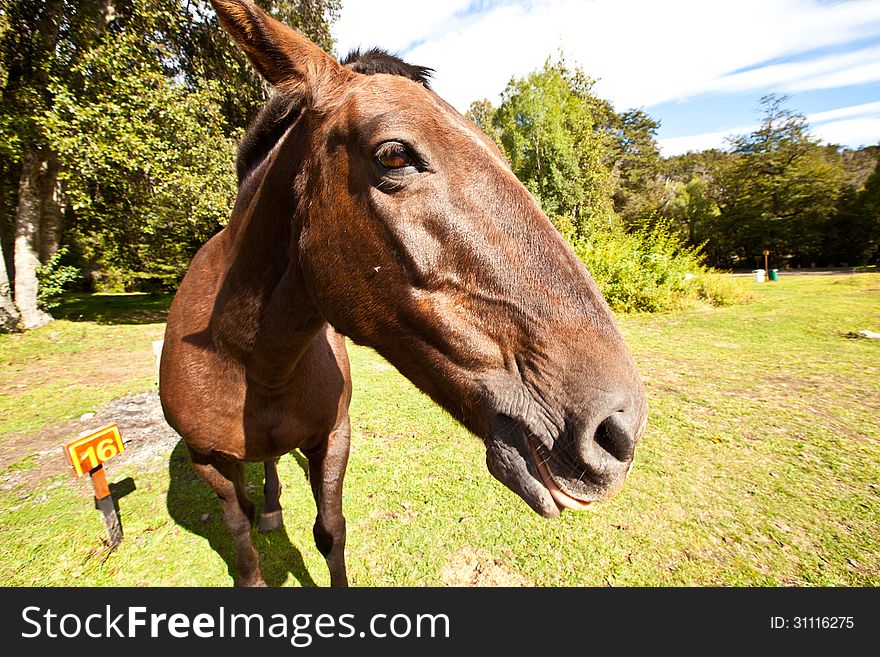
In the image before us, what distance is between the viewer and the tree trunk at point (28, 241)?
1105cm

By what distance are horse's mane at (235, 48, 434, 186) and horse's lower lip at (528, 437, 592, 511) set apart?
4.91 ft

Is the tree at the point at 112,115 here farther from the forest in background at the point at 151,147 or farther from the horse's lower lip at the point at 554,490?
the horse's lower lip at the point at 554,490

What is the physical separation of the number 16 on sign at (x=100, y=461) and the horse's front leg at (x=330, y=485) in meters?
2.16

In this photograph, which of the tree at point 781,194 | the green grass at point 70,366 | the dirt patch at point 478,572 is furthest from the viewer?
the tree at point 781,194

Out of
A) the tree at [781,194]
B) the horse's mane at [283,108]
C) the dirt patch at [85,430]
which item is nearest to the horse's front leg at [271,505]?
the dirt patch at [85,430]

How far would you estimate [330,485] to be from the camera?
2.48 meters

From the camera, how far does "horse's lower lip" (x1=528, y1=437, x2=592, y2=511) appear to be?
112 centimetres

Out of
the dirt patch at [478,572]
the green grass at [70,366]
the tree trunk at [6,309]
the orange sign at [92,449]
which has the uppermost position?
the tree trunk at [6,309]

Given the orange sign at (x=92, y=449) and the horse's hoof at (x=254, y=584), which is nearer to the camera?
the horse's hoof at (x=254, y=584)

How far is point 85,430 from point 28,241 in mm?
9650

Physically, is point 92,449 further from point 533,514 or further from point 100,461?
point 533,514

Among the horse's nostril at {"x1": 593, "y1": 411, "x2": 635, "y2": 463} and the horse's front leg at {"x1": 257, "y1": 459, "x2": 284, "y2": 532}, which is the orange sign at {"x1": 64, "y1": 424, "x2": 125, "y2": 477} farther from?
the horse's nostril at {"x1": 593, "y1": 411, "x2": 635, "y2": 463}
